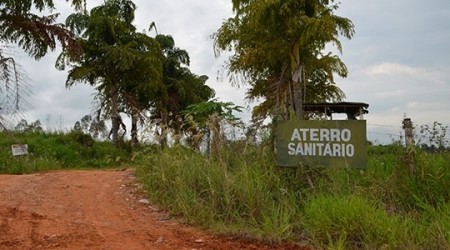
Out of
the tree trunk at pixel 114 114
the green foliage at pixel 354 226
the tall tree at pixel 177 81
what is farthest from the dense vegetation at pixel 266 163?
the tall tree at pixel 177 81

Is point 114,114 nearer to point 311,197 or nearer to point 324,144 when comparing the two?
point 324,144

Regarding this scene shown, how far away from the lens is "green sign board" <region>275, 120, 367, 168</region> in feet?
21.6

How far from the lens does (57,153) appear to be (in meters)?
17.9

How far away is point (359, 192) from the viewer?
6.17m

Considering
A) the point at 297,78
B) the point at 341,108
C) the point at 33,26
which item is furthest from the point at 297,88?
the point at 33,26

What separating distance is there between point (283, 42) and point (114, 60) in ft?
26.6

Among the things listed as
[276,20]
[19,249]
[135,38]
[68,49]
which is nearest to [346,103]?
[276,20]

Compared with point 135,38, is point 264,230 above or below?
below

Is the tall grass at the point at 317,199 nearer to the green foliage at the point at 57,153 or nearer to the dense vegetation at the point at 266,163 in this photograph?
the dense vegetation at the point at 266,163

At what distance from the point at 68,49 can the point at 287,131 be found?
26.8ft

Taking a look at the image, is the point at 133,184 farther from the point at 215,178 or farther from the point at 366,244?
the point at 366,244

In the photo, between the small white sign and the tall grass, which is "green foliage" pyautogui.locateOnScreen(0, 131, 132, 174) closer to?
the small white sign

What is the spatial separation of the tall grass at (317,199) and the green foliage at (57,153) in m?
7.41

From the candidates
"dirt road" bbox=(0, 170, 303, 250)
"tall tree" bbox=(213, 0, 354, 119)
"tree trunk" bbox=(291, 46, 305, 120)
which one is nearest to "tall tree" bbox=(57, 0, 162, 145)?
"tall tree" bbox=(213, 0, 354, 119)
